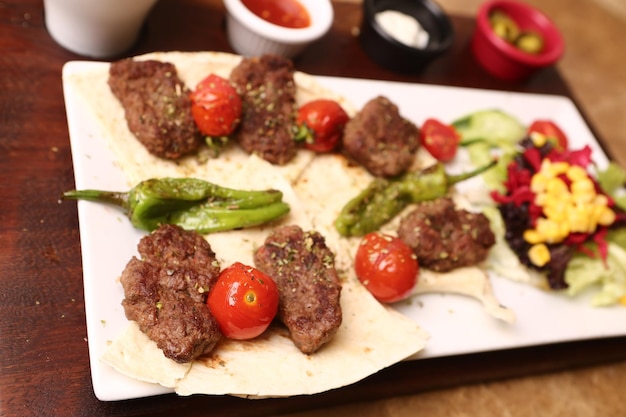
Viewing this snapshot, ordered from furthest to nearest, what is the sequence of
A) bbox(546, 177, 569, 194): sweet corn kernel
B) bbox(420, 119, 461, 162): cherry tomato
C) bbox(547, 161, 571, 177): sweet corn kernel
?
1. bbox(420, 119, 461, 162): cherry tomato
2. bbox(547, 161, 571, 177): sweet corn kernel
3. bbox(546, 177, 569, 194): sweet corn kernel

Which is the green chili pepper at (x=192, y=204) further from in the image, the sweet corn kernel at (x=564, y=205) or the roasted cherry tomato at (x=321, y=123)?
the sweet corn kernel at (x=564, y=205)

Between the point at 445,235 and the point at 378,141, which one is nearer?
the point at 445,235

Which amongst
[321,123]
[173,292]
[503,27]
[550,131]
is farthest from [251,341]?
[503,27]

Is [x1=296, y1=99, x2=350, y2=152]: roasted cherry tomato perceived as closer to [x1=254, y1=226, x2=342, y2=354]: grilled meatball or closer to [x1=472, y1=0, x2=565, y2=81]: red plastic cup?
[x1=254, y1=226, x2=342, y2=354]: grilled meatball

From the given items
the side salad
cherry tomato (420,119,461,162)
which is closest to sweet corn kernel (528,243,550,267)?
the side salad

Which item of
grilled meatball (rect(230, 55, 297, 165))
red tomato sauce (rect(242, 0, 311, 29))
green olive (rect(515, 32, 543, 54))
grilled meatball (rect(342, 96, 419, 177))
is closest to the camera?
grilled meatball (rect(230, 55, 297, 165))

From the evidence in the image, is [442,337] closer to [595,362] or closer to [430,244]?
[430,244]

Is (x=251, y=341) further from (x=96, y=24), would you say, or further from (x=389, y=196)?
(x=96, y=24)

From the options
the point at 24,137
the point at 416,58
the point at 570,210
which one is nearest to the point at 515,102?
the point at 416,58
